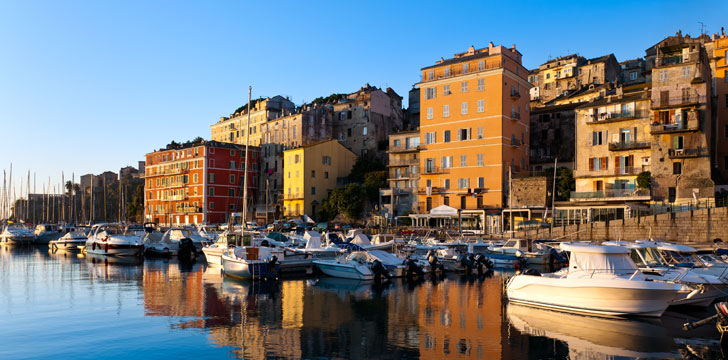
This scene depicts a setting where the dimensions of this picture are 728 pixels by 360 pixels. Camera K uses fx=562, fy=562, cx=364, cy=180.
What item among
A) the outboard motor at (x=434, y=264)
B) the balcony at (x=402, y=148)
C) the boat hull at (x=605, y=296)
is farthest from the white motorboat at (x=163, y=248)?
the boat hull at (x=605, y=296)

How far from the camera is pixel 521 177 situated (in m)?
63.0

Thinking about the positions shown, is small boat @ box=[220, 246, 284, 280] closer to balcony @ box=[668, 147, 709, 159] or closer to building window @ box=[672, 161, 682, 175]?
balcony @ box=[668, 147, 709, 159]

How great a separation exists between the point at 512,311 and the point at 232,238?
22588mm

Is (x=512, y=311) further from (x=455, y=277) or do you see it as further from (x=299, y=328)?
(x=455, y=277)

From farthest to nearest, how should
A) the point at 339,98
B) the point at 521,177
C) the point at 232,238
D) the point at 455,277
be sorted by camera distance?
the point at 339,98 < the point at 521,177 < the point at 232,238 < the point at 455,277

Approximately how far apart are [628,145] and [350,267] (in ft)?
123

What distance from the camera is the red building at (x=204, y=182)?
91.3 m

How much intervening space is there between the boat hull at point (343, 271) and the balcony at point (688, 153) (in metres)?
36.7

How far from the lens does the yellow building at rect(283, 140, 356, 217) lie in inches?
3258

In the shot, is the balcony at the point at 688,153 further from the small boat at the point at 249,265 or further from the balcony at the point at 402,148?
the small boat at the point at 249,265

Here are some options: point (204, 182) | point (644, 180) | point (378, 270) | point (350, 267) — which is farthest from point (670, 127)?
point (204, 182)

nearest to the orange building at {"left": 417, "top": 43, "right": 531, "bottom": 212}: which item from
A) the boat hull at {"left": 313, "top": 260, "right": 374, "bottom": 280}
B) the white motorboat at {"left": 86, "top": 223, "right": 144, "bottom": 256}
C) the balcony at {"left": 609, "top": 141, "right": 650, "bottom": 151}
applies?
the balcony at {"left": 609, "top": 141, "right": 650, "bottom": 151}

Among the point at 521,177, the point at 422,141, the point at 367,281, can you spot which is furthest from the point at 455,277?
the point at 422,141

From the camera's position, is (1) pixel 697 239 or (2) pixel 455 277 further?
(1) pixel 697 239
